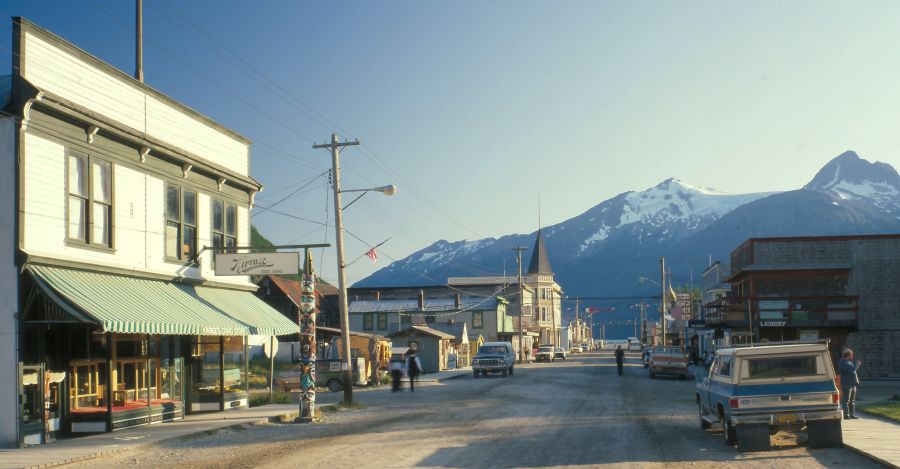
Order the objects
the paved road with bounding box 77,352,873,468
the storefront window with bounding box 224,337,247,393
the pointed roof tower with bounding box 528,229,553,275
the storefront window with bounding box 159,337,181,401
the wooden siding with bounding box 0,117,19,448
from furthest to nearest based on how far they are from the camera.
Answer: the pointed roof tower with bounding box 528,229,553,275, the storefront window with bounding box 224,337,247,393, the storefront window with bounding box 159,337,181,401, the wooden siding with bounding box 0,117,19,448, the paved road with bounding box 77,352,873,468

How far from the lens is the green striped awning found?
17.7 m

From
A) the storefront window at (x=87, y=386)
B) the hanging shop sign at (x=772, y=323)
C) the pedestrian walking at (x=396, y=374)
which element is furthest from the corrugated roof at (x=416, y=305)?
the storefront window at (x=87, y=386)

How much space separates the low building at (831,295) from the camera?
1923 inches

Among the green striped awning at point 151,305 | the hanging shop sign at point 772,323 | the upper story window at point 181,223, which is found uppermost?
the upper story window at point 181,223

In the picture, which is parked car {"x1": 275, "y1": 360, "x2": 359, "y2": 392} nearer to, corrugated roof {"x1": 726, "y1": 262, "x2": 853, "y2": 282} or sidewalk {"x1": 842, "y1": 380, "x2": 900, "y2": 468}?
sidewalk {"x1": 842, "y1": 380, "x2": 900, "y2": 468}

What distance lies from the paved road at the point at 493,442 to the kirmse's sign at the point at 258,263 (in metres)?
4.05

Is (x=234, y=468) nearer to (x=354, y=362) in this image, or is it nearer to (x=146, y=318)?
(x=146, y=318)

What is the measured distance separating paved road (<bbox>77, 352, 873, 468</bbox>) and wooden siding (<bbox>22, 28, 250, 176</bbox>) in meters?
7.75

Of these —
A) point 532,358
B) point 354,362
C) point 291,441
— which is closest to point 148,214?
point 291,441

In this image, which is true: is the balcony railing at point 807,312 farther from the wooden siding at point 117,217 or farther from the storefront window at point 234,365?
A: the wooden siding at point 117,217

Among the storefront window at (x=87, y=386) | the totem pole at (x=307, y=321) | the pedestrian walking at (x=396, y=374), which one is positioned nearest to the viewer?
the storefront window at (x=87, y=386)

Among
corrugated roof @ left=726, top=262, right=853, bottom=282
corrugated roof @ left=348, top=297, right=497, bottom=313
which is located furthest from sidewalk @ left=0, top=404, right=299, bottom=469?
corrugated roof @ left=348, top=297, right=497, bottom=313

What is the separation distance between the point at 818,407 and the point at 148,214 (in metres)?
15.9

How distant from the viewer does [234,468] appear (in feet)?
49.8
